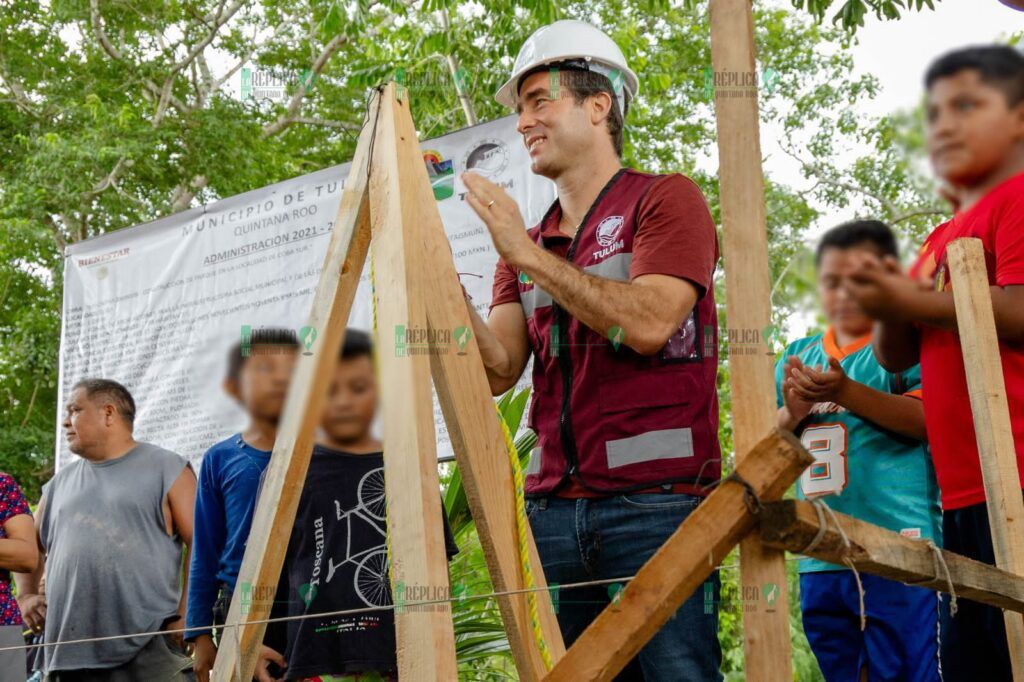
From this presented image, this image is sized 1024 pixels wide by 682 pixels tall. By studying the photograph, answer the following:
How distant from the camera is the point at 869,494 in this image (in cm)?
289

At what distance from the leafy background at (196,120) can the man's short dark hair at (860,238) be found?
7459 millimetres

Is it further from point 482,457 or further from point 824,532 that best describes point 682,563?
point 482,457

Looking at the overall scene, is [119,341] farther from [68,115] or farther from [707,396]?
[68,115]

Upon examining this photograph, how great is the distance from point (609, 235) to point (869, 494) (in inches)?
40.0

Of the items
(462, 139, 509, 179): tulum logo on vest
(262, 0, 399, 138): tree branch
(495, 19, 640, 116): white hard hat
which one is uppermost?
(262, 0, 399, 138): tree branch

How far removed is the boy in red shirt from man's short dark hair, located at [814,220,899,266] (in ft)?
0.66

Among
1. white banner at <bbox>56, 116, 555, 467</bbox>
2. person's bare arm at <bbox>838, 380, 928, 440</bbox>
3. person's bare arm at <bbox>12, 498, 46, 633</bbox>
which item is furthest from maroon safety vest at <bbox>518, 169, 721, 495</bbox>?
person's bare arm at <bbox>12, 498, 46, 633</bbox>

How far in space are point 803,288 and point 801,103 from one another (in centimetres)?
1195

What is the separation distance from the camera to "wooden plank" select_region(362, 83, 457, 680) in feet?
6.09

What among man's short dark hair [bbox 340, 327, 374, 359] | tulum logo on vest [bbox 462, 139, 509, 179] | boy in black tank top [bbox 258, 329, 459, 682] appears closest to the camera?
man's short dark hair [bbox 340, 327, 374, 359]

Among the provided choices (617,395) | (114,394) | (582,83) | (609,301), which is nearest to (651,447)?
(617,395)

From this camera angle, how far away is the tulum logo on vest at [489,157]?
4.15m

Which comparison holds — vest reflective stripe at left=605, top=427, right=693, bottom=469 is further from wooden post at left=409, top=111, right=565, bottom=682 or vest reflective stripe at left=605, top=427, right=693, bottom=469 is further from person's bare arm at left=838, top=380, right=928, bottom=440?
→ person's bare arm at left=838, top=380, right=928, bottom=440

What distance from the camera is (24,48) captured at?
12.0m
